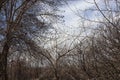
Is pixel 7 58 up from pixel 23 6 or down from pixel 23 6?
down

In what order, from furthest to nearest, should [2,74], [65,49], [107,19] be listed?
1. [65,49]
2. [2,74]
3. [107,19]

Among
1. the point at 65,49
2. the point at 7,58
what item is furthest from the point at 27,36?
the point at 65,49

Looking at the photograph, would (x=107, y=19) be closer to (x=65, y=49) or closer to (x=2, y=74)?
(x=2, y=74)

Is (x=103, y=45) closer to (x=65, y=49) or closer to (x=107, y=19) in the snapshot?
(x=107, y=19)

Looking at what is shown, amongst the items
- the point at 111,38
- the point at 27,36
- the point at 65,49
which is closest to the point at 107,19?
the point at 111,38

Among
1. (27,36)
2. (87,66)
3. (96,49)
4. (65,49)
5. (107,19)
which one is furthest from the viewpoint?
(65,49)

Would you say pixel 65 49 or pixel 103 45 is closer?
pixel 103 45

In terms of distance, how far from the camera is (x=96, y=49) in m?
4.20

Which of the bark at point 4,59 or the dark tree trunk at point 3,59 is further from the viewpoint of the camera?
the dark tree trunk at point 3,59

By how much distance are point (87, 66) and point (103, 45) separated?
81 centimetres

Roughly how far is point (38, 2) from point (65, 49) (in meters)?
11.2

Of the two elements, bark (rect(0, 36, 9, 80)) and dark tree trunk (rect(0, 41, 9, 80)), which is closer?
bark (rect(0, 36, 9, 80))

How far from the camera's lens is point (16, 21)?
14898mm

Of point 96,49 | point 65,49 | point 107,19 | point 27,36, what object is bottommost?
point 65,49
